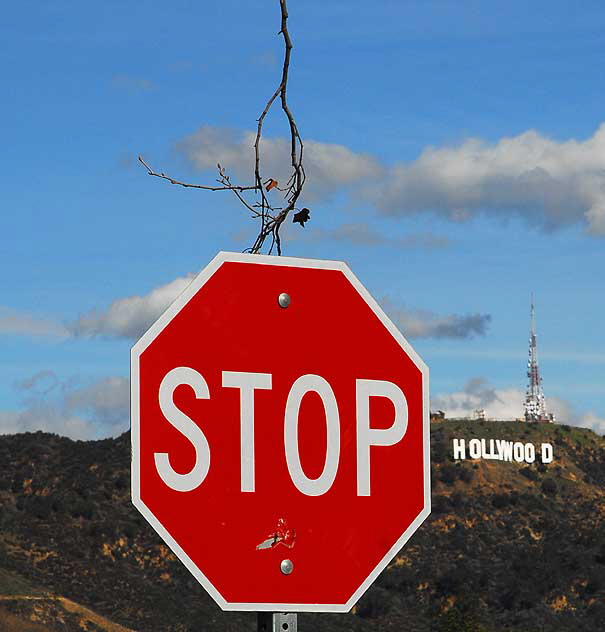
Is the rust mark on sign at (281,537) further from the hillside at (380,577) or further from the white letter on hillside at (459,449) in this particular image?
the white letter on hillside at (459,449)

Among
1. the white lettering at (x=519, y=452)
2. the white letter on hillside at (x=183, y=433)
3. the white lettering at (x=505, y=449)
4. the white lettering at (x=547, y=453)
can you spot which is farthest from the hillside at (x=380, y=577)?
the white letter on hillside at (x=183, y=433)

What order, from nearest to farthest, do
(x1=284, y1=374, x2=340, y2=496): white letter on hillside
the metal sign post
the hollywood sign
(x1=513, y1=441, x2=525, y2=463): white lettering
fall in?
the metal sign post < (x1=284, y1=374, x2=340, y2=496): white letter on hillside < the hollywood sign < (x1=513, y1=441, x2=525, y2=463): white lettering

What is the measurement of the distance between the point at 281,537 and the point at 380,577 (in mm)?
87167

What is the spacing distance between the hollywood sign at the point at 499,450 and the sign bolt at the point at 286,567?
345 ft

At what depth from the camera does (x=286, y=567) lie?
4.28 metres

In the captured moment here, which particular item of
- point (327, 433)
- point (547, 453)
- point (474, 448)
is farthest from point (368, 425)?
point (547, 453)

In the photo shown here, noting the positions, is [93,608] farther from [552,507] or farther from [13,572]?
[552,507]

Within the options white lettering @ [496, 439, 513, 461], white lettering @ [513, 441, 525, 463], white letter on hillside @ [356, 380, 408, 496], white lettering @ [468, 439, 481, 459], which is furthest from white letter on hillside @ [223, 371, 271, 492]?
white lettering @ [513, 441, 525, 463]

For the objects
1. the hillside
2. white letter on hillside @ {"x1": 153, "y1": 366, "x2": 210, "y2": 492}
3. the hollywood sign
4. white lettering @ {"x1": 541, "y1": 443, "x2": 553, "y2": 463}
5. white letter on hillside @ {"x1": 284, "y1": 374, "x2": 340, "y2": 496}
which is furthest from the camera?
white lettering @ {"x1": 541, "y1": 443, "x2": 553, "y2": 463}

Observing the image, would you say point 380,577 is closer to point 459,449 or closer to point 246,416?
point 459,449

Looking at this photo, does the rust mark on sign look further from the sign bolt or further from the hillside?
the hillside

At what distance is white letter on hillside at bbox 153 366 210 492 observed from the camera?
409 centimetres

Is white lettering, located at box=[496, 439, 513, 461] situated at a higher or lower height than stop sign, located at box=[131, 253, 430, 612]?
higher

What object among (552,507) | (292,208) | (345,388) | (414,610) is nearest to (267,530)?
(345,388)
